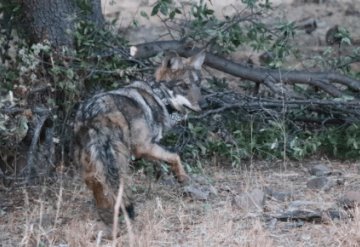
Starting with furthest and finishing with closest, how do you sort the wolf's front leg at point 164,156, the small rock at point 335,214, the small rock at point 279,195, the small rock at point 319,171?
1. the small rock at point 319,171
2. the small rock at point 279,195
3. the wolf's front leg at point 164,156
4. the small rock at point 335,214

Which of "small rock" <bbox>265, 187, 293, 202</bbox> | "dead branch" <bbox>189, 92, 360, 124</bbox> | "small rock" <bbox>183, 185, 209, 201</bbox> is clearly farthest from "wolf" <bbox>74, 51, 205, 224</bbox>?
"small rock" <bbox>265, 187, 293, 202</bbox>

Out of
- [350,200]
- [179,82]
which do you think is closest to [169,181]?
[179,82]

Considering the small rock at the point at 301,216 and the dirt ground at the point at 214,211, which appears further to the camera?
the small rock at the point at 301,216

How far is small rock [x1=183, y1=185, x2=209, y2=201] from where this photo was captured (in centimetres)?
740

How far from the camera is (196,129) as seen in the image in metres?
8.42

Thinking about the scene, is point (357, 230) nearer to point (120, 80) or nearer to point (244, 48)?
point (120, 80)

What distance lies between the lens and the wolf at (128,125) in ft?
21.2

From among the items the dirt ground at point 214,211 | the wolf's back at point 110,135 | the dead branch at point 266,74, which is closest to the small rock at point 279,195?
the dirt ground at point 214,211

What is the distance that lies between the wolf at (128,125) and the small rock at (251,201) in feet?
2.59

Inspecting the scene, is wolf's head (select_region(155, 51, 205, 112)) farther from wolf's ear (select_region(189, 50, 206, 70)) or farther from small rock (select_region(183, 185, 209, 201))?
small rock (select_region(183, 185, 209, 201))

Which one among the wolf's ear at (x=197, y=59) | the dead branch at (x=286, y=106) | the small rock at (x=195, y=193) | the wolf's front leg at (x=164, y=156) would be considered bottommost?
the small rock at (x=195, y=193)

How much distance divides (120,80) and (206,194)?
177 centimetres

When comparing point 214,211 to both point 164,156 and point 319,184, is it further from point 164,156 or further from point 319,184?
point 319,184

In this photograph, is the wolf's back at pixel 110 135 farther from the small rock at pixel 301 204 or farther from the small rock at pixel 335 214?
the small rock at pixel 335 214
